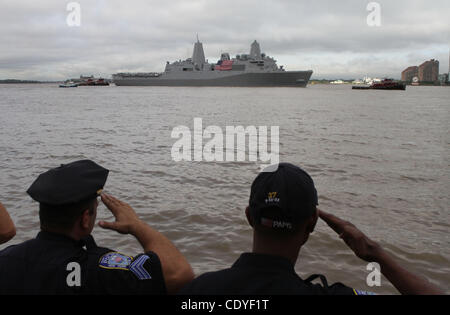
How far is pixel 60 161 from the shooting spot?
9.13 meters

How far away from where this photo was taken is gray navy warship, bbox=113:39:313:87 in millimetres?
79188

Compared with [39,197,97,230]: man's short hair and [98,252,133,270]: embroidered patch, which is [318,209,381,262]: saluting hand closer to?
[98,252,133,270]: embroidered patch

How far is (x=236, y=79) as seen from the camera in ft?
265

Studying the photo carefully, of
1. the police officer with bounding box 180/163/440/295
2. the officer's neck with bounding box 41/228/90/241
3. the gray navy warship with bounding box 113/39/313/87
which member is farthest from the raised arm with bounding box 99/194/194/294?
the gray navy warship with bounding box 113/39/313/87

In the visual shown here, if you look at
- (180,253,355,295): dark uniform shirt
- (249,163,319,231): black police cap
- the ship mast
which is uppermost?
the ship mast

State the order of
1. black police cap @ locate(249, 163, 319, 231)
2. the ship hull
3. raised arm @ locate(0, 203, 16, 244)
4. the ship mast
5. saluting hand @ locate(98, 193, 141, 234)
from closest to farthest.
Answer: black police cap @ locate(249, 163, 319, 231) → saluting hand @ locate(98, 193, 141, 234) → raised arm @ locate(0, 203, 16, 244) → the ship hull → the ship mast

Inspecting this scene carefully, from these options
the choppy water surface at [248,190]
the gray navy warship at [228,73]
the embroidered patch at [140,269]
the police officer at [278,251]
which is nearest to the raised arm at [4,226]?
the embroidered patch at [140,269]

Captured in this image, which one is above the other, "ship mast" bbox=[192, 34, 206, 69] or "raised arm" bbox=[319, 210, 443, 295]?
"ship mast" bbox=[192, 34, 206, 69]

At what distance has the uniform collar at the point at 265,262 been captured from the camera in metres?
1.37

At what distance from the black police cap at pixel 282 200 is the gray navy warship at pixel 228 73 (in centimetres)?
7830

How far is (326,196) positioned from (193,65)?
83878 mm

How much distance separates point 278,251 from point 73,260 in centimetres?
90

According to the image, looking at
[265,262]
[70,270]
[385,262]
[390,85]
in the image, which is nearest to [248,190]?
[385,262]

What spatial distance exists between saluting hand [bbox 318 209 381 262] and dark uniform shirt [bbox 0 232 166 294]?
853 millimetres
